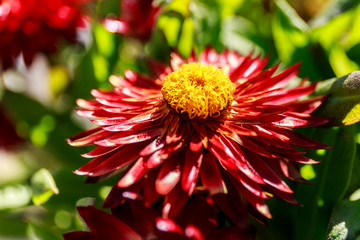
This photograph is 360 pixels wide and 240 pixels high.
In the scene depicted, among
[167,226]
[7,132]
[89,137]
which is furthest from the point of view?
[7,132]

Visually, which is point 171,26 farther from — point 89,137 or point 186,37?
point 89,137

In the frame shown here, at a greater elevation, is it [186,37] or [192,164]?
[186,37]

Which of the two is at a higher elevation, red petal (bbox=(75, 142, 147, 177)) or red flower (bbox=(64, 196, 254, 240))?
red petal (bbox=(75, 142, 147, 177))

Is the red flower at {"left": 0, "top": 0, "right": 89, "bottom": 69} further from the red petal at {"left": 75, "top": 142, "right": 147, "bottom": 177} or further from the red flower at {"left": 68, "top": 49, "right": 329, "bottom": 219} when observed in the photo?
the red petal at {"left": 75, "top": 142, "right": 147, "bottom": 177}

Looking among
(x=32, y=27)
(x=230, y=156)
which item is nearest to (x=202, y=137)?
(x=230, y=156)

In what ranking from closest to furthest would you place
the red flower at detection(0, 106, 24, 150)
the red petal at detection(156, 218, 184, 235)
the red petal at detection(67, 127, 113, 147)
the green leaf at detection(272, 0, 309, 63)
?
the red petal at detection(156, 218, 184, 235)
the red petal at detection(67, 127, 113, 147)
the green leaf at detection(272, 0, 309, 63)
the red flower at detection(0, 106, 24, 150)

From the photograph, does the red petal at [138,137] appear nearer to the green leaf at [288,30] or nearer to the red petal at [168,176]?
the red petal at [168,176]

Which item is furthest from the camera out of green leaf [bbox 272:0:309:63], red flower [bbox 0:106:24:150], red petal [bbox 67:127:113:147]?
red flower [bbox 0:106:24:150]

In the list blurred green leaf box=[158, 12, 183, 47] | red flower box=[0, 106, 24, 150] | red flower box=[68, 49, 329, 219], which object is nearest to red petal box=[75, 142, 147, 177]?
red flower box=[68, 49, 329, 219]

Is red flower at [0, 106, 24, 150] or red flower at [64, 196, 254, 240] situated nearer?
red flower at [64, 196, 254, 240]
